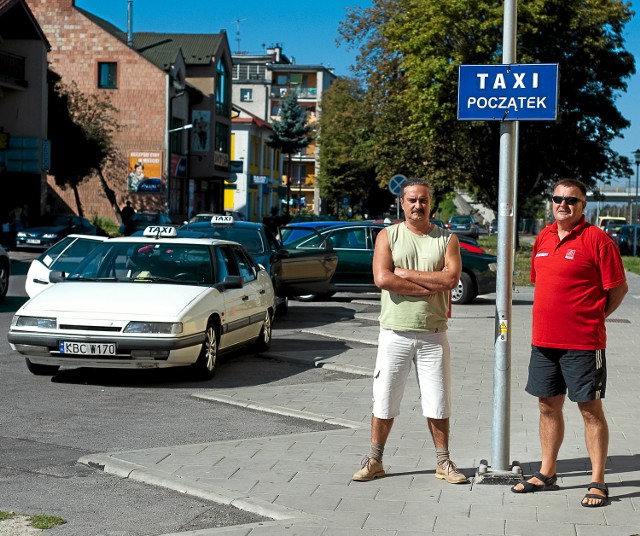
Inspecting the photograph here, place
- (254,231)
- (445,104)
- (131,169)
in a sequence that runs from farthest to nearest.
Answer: (131,169), (445,104), (254,231)

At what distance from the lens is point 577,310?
6.41m

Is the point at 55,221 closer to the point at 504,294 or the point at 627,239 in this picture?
the point at 627,239

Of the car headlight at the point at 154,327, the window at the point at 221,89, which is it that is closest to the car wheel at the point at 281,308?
the car headlight at the point at 154,327

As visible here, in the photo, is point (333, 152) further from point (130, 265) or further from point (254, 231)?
→ point (130, 265)

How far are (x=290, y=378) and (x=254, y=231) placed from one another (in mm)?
6457

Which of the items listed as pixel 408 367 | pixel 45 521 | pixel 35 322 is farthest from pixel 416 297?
pixel 35 322

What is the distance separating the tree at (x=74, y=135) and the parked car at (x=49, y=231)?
42.9 ft

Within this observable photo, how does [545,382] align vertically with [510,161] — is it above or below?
below

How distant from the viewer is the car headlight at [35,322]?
10633 millimetres

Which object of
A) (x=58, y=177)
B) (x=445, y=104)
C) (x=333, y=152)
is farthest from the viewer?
(x=333, y=152)

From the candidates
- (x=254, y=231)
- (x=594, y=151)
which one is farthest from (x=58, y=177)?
(x=254, y=231)

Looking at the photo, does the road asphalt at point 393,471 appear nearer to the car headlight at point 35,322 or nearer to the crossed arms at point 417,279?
the crossed arms at point 417,279

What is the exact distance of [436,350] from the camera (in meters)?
6.87

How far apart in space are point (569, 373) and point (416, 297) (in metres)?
1.00
